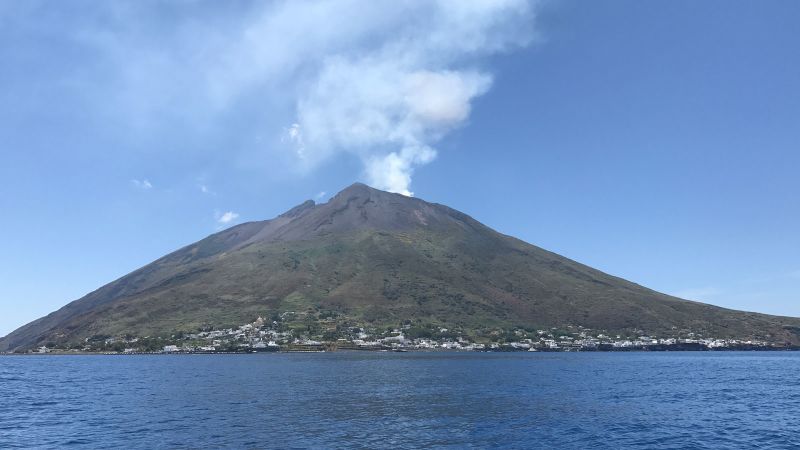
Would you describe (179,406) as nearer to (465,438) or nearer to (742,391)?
(465,438)

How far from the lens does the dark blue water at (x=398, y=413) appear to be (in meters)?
55.0

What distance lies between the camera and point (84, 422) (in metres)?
64.9

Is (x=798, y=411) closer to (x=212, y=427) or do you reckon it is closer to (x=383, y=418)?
(x=383, y=418)

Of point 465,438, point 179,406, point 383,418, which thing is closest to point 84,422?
point 179,406

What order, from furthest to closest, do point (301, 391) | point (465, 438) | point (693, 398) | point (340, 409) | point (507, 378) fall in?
1. point (507, 378)
2. point (301, 391)
3. point (693, 398)
4. point (340, 409)
5. point (465, 438)

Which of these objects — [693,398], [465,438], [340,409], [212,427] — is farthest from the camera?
[693,398]

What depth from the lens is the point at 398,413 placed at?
72.6 metres

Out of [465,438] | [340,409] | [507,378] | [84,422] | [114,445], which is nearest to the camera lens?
[114,445]

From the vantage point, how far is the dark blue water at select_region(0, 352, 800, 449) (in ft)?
180

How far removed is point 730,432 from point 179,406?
7378 centimetres

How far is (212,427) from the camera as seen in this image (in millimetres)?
60469

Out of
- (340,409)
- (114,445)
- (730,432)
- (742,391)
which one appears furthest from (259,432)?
(742,391)

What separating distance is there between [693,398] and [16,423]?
333ft

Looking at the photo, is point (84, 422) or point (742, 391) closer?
point (84, 422)
